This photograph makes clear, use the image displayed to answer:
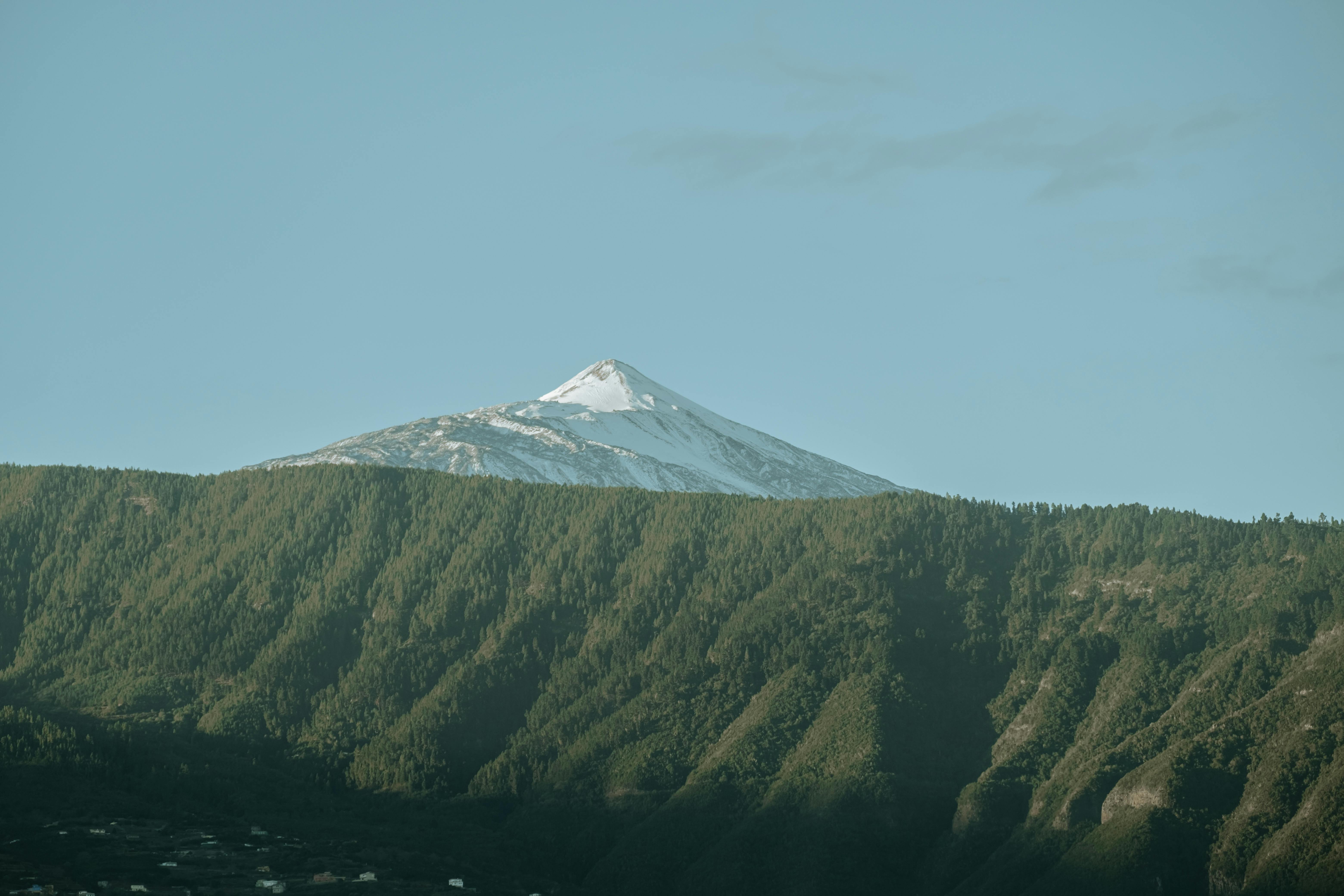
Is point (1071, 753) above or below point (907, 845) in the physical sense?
above

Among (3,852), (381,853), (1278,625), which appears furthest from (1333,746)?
(3,852)

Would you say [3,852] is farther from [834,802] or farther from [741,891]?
[834,802]

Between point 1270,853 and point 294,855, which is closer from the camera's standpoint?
point 1270,853

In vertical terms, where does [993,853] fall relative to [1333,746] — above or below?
below

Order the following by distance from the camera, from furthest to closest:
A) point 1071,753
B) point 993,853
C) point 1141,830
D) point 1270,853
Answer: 1. point 1071,753
2. point 993,853
3. point 1141,830
4. point 1270,853

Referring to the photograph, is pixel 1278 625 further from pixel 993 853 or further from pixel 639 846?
pixel 639 846

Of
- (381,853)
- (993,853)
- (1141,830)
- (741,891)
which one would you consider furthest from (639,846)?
(1141,830)

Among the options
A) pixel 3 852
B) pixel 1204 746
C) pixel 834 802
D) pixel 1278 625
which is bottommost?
pixel 3 852

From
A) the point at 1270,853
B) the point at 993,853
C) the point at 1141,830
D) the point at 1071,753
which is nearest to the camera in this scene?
the point at 1270,853

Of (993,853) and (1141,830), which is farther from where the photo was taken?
(993,853)
